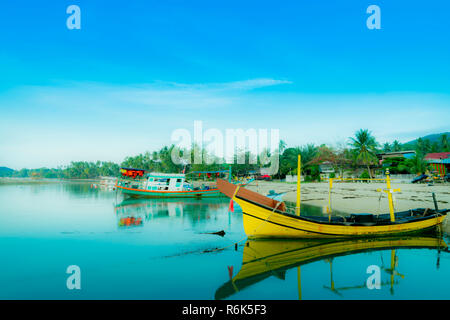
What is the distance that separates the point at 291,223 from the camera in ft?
31.6

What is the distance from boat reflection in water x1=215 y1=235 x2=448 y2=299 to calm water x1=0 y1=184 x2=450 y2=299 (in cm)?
3

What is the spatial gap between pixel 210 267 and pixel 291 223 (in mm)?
3364

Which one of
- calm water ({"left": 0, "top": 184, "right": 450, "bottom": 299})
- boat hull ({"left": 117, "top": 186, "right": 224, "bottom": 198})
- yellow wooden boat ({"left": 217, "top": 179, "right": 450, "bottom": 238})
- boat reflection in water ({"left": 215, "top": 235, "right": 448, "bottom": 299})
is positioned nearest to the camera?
calm water ({"left": 0, "top": 184, "right": 450, "bottom": 299})

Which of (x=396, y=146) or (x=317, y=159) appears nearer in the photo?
(x=317, y=159)

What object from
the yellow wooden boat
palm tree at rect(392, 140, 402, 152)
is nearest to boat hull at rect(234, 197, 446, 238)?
the yellow wooden boat

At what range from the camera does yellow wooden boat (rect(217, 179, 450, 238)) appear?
31.3 ft

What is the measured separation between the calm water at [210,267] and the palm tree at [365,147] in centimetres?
2881

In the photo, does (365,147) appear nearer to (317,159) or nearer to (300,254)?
(317,159)

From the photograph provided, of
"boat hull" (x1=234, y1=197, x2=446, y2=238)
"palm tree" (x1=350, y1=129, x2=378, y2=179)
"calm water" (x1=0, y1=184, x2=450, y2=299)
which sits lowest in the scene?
"calm water" (x1=0, y1=184, x2=450, y2=299)

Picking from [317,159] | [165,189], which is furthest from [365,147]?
[165,189]

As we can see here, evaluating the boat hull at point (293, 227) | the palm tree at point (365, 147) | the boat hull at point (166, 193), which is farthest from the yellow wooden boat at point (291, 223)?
the palm tree at point (365, 147)

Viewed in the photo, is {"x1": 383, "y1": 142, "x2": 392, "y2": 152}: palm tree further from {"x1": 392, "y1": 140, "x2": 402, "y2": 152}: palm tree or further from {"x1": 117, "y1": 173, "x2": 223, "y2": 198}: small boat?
{"x1": 117, "y1": 173, "x2": 223, "y2": 198}: small boat

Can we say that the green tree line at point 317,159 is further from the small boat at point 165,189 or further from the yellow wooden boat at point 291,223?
the yellow wooden boat at point 291,223
